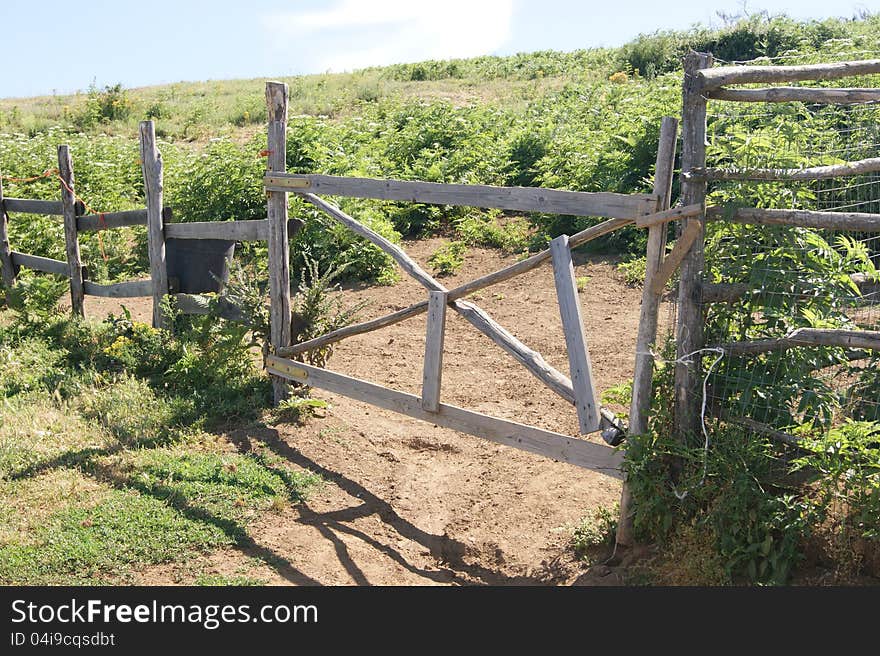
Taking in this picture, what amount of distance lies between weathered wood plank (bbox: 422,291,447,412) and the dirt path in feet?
2.48

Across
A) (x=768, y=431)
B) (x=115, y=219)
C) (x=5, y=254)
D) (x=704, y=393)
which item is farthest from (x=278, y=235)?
(x=5, y=254)

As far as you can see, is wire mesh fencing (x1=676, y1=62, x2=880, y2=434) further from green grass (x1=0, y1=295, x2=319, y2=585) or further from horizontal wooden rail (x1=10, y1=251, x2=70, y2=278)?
horizontal wooden rail (x1=10, y1=251, x2=70, y2=278)

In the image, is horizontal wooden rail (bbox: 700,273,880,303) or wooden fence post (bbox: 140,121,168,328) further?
wooden fence post (bbox: 140,121,168,328)

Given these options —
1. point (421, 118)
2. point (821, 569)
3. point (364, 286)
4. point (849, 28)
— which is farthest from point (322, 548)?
point (849, 28)

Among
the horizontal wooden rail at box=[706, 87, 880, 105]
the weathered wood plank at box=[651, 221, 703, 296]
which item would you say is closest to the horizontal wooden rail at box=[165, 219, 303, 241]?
the weathered wood plank at box=[651, 221, 703, 296]

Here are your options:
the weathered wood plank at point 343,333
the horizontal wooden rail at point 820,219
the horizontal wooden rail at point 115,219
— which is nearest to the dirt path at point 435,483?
the weathered wood plank at point 343,333

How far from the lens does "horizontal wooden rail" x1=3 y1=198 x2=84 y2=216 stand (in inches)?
388

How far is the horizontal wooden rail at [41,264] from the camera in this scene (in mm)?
9930

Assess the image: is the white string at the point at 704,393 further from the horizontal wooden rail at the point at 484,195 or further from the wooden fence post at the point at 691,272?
the horizontal wooden rail at the point at 484,195

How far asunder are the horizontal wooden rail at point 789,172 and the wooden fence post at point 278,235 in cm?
377

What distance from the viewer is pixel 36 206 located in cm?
1027

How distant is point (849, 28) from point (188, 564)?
78.5 ft

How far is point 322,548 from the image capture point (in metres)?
5.20

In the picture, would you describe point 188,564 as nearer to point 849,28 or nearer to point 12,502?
point 12,502
